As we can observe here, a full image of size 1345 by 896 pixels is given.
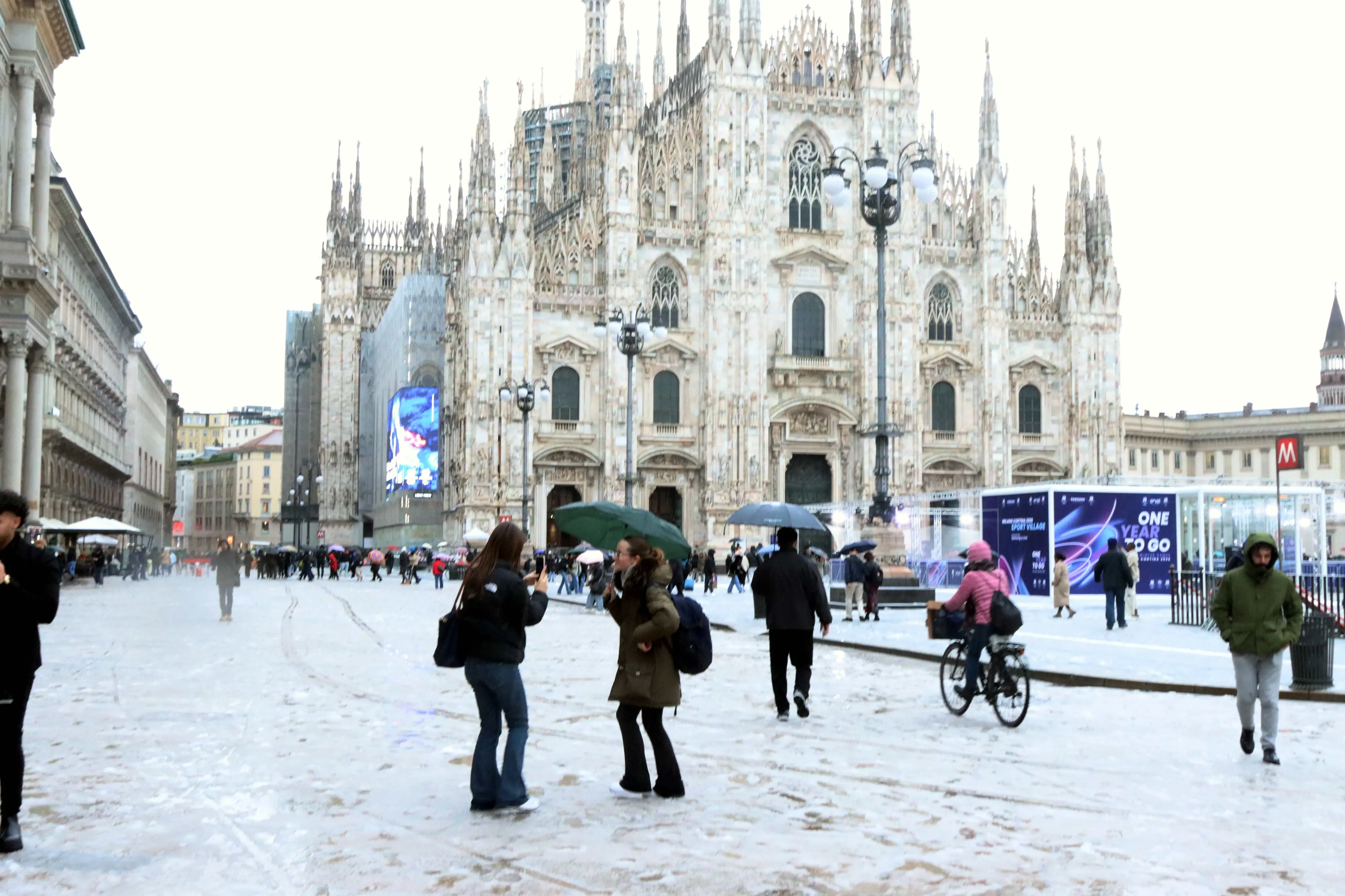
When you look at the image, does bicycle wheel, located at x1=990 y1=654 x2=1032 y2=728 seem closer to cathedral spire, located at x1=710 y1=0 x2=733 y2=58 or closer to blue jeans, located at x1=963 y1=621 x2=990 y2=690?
blue jeans, located at x1=963 y1=621 x2=990 y2=690

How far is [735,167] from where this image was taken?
52250 mm

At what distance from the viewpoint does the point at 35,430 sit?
31.5 meters

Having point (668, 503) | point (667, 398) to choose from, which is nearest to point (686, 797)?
point (667, 398)

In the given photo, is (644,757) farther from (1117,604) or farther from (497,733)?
(1117,604)

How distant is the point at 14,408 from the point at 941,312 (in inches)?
1393

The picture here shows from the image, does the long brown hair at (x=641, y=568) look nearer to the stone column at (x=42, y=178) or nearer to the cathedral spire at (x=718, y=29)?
the stone column at (x=42, y=178)

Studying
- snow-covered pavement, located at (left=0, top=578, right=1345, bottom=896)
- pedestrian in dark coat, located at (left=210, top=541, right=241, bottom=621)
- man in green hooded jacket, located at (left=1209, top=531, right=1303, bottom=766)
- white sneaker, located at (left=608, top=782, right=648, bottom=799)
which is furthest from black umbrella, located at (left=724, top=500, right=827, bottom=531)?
white sneaker, located at (left=608, top=782, right=648, bottom=799)

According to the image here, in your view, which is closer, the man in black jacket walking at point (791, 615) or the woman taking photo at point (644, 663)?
the woman taking photo at point (644, 663)

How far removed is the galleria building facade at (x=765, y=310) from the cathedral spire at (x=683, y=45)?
0.39 ft

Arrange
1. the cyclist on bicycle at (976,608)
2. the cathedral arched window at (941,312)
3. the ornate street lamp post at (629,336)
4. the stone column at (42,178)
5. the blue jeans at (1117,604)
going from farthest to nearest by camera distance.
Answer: the cathedral arched window at (941,312) < the stone column at (42,178) < the ornate street lamp post at (629,336) < the blue jeans at (1117,604) < the cyclist on bicycle at (976,608)

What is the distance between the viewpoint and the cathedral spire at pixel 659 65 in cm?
6266

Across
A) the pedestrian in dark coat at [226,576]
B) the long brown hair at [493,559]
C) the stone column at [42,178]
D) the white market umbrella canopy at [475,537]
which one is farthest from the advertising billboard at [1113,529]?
the long brown hair at [493,559]

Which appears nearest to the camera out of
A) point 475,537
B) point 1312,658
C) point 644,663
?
point 644,663

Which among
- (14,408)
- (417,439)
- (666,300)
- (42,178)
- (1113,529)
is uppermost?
(666,300)
